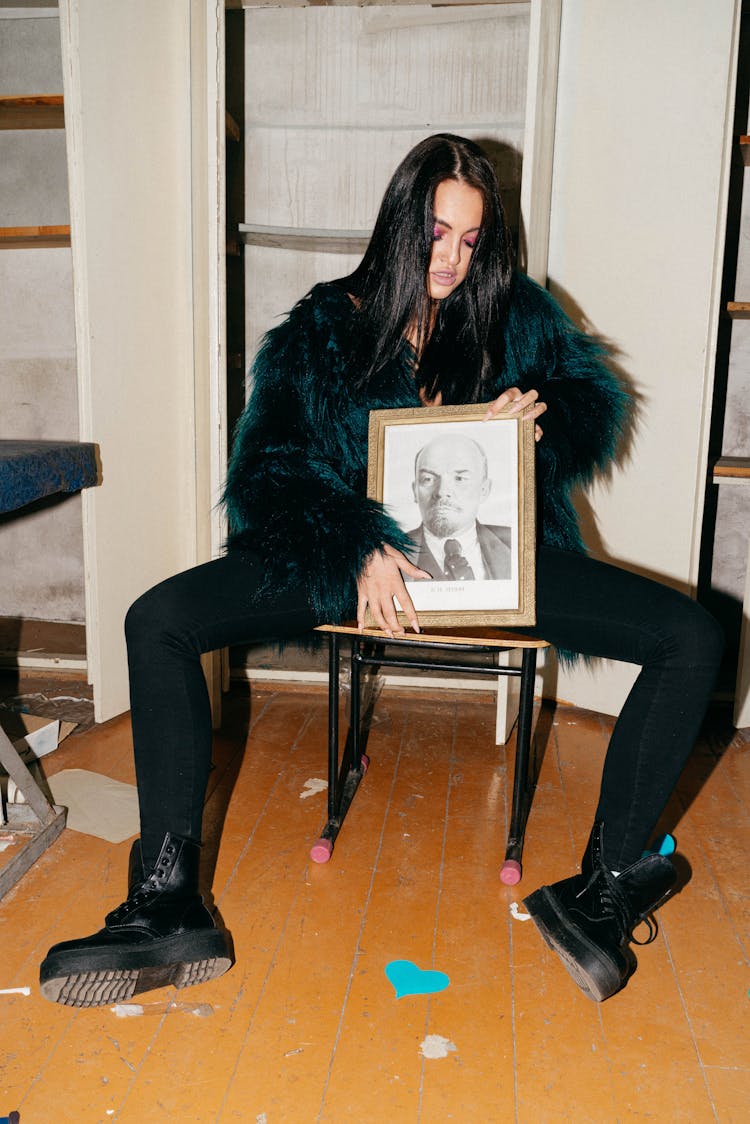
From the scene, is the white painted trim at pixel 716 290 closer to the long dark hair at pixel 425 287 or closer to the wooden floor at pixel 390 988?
the wooden floor at pixel 390 988

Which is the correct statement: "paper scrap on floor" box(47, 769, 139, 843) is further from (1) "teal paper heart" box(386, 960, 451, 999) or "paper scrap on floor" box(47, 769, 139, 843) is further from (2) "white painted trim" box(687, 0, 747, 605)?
(2) "white painted trim" box(687, 0, 747, 605)

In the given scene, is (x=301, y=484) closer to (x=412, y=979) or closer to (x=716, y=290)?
(x=412, y=979)

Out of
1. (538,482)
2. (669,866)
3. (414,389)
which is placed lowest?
(669,866)

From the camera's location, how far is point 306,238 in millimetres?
2533

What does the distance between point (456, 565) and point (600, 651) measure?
0.26m

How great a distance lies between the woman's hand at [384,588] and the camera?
1438 millimetres

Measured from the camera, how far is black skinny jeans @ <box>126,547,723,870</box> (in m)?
1.36

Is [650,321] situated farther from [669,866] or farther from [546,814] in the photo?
[669,866]

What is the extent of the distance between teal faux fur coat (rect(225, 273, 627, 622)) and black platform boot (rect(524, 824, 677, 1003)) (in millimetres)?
549

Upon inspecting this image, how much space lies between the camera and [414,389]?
63.1 inches

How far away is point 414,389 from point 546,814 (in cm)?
93

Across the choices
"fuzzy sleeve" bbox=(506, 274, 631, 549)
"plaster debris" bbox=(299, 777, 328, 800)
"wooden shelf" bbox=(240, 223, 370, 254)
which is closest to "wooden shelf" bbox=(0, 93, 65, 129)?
"wooden shelf" bbox=(240, 223, 370, 254)

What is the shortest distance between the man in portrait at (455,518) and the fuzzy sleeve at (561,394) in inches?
7.4

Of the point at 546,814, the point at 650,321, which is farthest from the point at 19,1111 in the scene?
the point at 650,321
